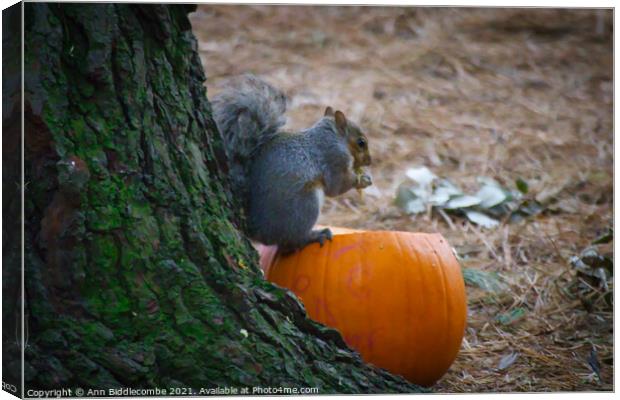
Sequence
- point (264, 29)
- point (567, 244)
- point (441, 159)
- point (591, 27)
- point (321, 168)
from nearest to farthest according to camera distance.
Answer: point (321, 168)
point (567, 244)
point (441, 159)
point (591, 27)
point (264, 29)

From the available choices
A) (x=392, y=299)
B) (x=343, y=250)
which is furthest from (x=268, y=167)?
(x=392, y=299)

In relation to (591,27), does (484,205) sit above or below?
below

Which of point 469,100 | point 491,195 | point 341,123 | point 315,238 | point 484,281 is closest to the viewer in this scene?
point 315,238

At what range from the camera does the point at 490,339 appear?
261 centimetres

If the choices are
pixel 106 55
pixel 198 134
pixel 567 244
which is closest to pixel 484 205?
pixel 567 244

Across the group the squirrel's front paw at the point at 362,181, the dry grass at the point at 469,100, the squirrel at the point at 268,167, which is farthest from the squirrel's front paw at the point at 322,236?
the dry grass at the point at 469,100

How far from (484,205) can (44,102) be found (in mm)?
2265

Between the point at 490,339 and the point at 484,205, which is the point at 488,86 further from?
the point at 490,339

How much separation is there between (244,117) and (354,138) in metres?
0.42

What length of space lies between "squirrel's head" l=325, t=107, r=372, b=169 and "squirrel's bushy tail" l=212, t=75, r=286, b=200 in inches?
8.7

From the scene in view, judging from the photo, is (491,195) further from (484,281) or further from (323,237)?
(323,237)

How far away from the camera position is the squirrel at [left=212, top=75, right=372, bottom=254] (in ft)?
7.41

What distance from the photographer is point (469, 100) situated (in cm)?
470

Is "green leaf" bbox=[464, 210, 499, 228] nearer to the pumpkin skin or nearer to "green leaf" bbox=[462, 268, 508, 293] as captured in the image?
"green leaf" bbox=[462, 268, 508, 293]
